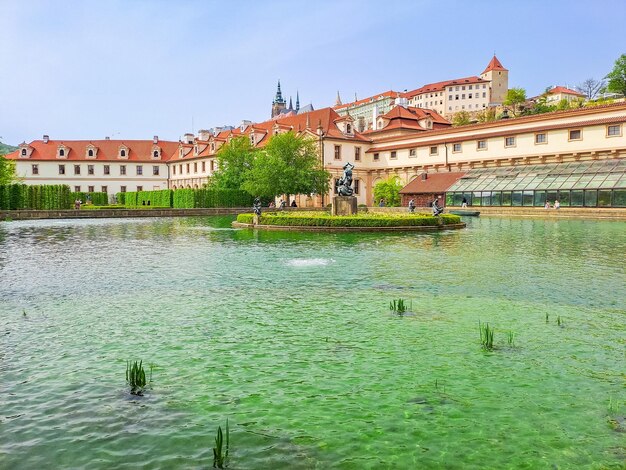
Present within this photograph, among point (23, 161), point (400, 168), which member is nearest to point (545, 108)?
point (400, 168)

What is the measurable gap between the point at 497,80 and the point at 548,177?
104245 millimetres

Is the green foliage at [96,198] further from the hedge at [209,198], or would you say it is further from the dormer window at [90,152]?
the dormer window at [90,152]

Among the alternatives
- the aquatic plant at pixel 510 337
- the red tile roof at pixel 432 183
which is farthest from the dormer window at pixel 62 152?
the aquatic plant at pixel 510 337

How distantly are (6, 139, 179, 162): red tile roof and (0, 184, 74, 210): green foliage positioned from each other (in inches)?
1663

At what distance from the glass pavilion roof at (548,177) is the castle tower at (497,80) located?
308 feet

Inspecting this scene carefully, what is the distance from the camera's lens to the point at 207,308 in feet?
33.7

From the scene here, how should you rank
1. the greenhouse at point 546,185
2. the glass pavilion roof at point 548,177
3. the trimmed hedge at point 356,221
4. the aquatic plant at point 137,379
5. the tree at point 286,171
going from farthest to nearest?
the tree at point 286,171
the glass pavilion roof at point 548,177
the greenhouse at point 546,185
the trimmed hedge at point 356,221
the aquatic plant at point 137,379

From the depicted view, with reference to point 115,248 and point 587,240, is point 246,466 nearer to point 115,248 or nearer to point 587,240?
point 115,248

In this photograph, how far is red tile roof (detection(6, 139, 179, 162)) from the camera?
8929cm

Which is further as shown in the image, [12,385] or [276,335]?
[276,335]

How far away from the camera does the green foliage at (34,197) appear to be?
48.0 metres

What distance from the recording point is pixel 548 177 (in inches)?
1950

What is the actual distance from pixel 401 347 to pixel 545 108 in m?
109

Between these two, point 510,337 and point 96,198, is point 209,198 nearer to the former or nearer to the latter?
point 96,198
